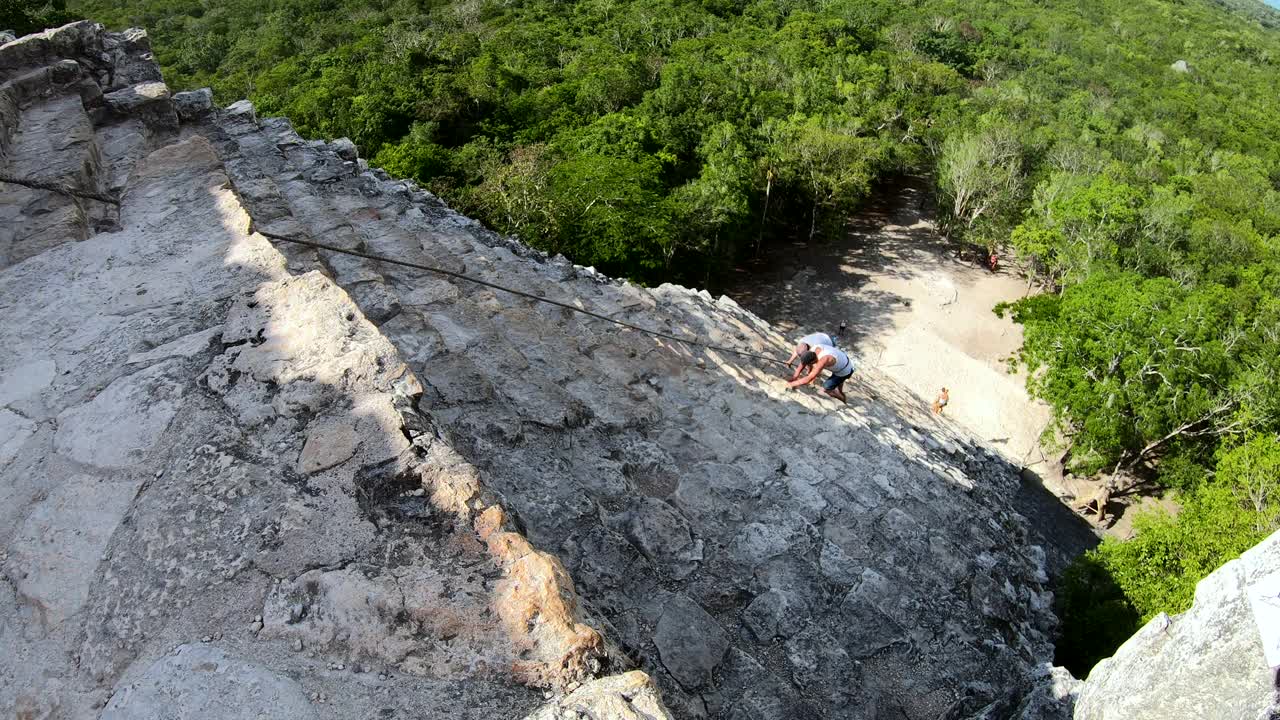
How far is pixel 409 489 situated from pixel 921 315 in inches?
832

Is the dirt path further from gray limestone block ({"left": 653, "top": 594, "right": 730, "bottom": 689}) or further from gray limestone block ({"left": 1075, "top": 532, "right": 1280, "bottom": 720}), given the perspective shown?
gray limestone block ({"left": 653, "top": 594, "right": 730, "bottom": 689})

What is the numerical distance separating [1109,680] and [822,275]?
20271 millimetres

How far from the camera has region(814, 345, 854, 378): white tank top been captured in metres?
8.53

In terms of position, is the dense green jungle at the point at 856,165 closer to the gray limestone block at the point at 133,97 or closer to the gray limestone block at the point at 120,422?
the gray limestone block at the point at 133,97

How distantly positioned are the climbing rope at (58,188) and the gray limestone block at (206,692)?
18.6 feet

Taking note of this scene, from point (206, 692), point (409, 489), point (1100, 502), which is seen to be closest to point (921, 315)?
point (1100, 502)

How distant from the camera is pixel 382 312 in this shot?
7.00 meters

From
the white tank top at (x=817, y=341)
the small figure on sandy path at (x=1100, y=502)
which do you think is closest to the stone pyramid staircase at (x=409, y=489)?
the white tank top at (x=817, y=341)

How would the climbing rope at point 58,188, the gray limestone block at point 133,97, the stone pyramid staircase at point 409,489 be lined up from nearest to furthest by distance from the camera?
the stone pyramid staircase at point 409,489 → the climbing rope at point 58,188 → the gray limestone block at point 133,97

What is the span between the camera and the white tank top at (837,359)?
28.0 feet

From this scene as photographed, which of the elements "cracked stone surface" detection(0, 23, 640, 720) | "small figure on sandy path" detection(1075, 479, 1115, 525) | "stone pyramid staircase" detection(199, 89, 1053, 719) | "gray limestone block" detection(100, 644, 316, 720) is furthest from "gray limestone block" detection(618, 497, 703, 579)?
"small figure on sandy path" detection(1075, 479, 1115, 525)

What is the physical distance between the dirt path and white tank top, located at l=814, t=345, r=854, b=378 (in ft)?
28.3

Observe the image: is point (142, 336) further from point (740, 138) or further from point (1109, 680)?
point (740, 138)

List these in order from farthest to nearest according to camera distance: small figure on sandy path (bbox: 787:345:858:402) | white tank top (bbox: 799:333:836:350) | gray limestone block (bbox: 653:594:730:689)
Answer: white tank top (bbox: 799:333:836:350), small figure on sandy path (bbox: 787:345:858:402), gray limestone block (bbox: 653:594:730:689)
